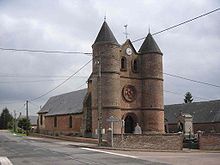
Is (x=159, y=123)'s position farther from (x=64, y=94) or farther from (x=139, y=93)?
(x=64, y=94)

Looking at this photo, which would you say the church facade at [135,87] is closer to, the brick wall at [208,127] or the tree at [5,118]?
the brick wall at [208,127]

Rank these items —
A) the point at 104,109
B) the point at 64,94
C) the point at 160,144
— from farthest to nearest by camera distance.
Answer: the point at 64,94
the point at 104,109
the point at 160,144

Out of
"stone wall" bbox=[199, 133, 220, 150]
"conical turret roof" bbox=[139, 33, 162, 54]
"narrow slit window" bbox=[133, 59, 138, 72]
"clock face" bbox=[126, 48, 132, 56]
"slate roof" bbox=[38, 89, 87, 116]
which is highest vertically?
"conical turret roof" bbox=[139, 33, 162, 54]

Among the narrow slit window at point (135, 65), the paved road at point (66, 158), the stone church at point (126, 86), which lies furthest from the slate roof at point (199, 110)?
the paved road at point (66, 158)

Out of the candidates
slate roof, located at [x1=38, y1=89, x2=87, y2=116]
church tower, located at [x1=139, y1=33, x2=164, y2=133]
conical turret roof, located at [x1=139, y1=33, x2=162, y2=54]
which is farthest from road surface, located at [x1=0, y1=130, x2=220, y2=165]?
slate roof, located at [x1=38, y1=89, x2=87, y2=116]

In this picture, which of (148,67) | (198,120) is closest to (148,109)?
(148,67)

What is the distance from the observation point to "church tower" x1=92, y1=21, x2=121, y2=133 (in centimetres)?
4394

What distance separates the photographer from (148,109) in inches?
1905

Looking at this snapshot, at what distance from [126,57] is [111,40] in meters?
4.07

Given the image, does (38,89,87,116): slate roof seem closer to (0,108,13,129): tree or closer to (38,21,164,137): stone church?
(38,21,164,137): stone church

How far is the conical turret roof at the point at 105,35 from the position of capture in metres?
45.1

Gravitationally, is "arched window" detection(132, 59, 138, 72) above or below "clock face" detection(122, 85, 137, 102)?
above

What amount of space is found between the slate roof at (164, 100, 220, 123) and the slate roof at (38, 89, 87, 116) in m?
18.5

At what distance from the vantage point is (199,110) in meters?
67.8
